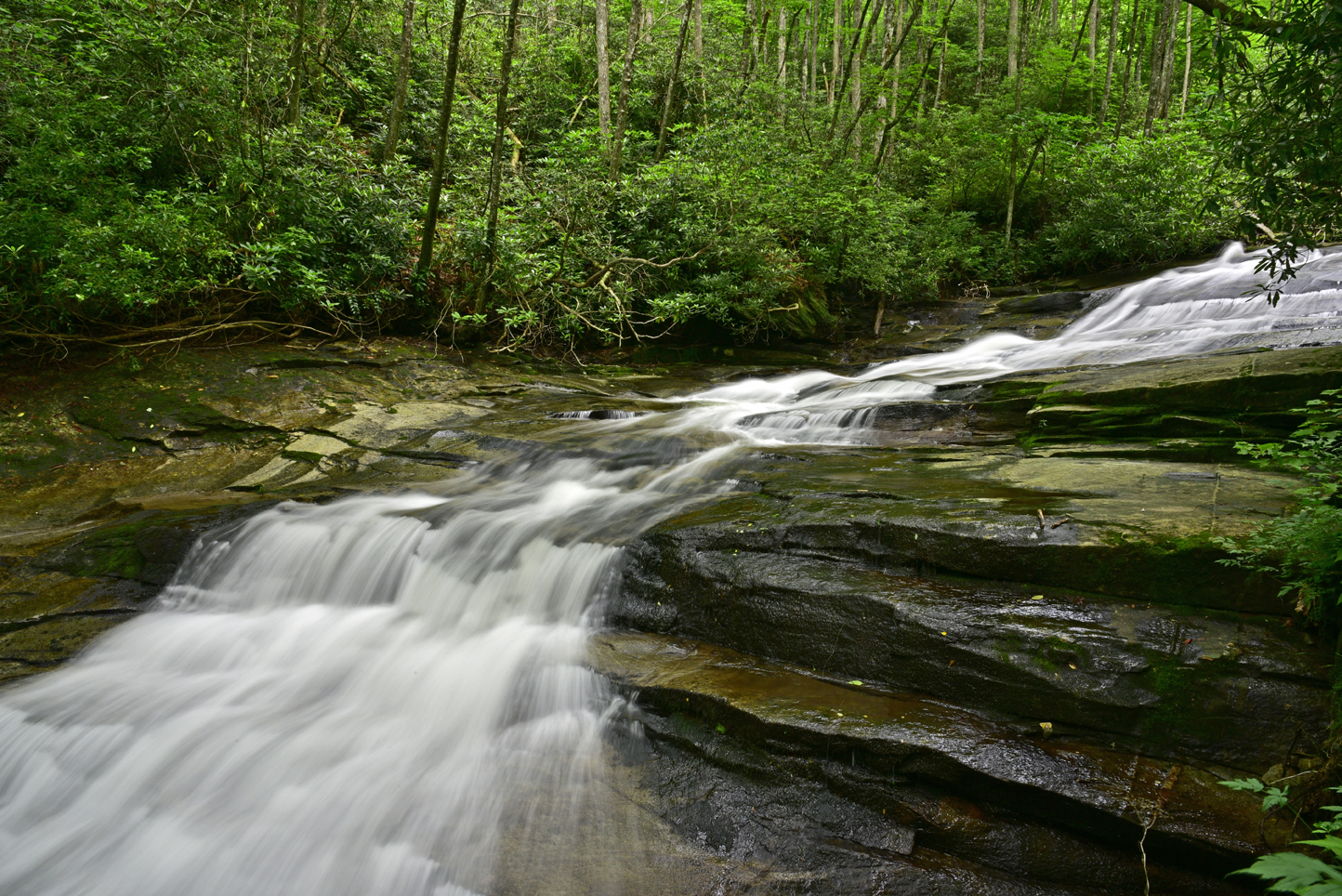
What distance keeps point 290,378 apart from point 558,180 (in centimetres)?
576

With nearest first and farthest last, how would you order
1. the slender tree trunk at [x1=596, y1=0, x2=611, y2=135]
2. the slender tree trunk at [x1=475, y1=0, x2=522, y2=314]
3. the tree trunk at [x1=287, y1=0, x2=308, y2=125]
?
the slender tree trunk at [x1=475, y1=0, x2=522, y2=314]
the tree trunk at [x1=287, y1=0, x2=308, y2=125]
the slender tree trunk at [x1=596, y1=0, x2=611, y2=135]

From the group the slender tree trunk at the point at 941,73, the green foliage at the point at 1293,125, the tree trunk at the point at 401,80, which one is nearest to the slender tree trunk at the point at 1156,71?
the slender tree trunk at the point at 941,73

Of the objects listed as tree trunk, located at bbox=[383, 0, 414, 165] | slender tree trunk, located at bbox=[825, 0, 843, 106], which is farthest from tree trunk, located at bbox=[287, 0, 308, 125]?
slender tree trunk, located at bbox=[825, 0, 843, 106]

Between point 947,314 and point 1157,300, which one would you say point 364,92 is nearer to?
point 947,314

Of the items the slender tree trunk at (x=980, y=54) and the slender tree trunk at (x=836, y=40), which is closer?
the slender tree trunk at (x=836, y=40)

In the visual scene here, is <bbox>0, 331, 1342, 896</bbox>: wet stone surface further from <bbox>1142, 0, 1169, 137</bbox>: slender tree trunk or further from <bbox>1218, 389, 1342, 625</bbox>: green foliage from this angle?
<bbox>1142, 0, 1169, 137</bbox>: slender tree trunk

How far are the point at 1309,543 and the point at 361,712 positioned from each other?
5235 mm

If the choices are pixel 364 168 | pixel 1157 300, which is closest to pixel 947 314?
pixel 1157 300

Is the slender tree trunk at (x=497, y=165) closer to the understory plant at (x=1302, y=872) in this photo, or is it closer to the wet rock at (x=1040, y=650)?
the wet rock at (x=1040, y=650)

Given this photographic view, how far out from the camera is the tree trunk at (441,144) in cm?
838

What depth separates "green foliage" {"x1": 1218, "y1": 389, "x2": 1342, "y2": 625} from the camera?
9.75ft

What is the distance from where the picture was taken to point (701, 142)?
43.6 feet

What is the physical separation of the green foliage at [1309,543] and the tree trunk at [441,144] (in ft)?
29.9

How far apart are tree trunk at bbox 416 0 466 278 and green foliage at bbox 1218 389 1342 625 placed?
9.11 metres
